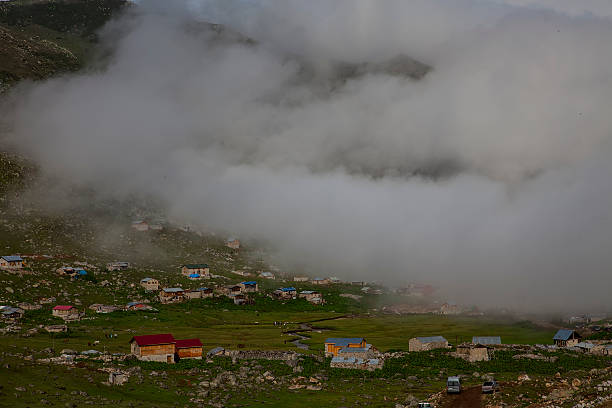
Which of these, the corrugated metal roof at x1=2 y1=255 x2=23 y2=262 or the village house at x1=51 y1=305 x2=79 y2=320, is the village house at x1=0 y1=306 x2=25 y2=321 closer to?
the village house at x1=51 y1=305 x2=79 y2=320

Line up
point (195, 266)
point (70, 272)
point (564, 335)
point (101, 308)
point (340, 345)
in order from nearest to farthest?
1. point (340, 345)
2. point (564, 335)
3. point (101, 308)
4. point (70, 272)
5. point (195, 266)

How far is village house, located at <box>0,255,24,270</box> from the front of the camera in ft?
474

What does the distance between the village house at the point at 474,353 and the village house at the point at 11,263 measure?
4026 inches

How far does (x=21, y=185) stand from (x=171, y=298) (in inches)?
2888

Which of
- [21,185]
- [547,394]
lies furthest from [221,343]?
[21,185]

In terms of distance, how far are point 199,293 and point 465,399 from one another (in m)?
117

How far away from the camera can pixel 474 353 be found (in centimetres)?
9588

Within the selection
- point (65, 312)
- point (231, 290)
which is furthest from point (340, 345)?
point (231, 290)

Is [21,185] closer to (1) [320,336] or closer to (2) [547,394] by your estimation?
(1) [320,336]

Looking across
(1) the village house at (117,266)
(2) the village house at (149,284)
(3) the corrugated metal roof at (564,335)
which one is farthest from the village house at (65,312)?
(3) the corrugated metal roof at (564,335)

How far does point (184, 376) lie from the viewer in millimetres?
78688

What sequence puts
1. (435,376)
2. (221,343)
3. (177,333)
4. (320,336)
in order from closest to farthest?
(435,376) < (221,343) < (177,333) < (320,336)

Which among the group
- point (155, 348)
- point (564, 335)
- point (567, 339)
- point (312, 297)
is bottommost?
point (567, 339)

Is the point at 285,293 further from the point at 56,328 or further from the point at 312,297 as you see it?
the point at 56,328
